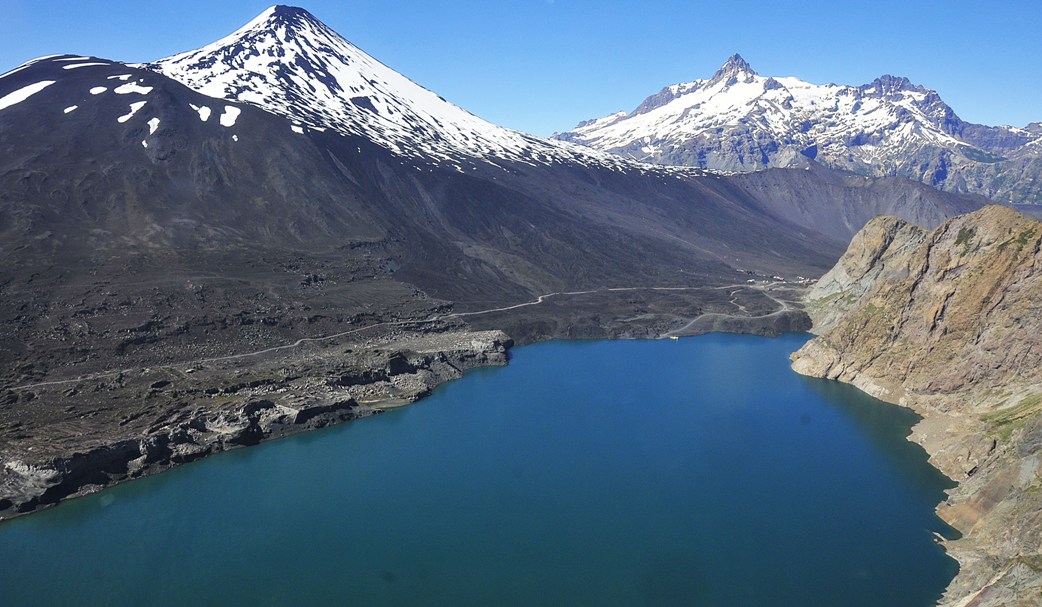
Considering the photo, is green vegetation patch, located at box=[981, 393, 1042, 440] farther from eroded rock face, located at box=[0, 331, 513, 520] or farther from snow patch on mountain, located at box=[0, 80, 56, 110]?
snow patch on mountain, located at box=[0, 80, 56, 110]

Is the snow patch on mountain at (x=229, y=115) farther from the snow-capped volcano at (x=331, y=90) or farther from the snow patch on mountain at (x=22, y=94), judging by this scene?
the snow patch on mountain at (x=22, y=94)

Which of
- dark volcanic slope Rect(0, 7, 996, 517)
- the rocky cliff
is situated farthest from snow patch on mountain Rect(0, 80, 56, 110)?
the rocky cliff

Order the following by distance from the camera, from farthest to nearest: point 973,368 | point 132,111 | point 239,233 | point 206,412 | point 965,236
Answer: point 132,111 < point 239,233 < point 965,236 < point 973,368 < point 206,412

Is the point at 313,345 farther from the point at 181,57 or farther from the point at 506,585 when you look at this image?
the point at 181,57

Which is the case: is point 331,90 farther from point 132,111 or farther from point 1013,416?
point 1013,416

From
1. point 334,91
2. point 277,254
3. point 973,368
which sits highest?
point 334,91

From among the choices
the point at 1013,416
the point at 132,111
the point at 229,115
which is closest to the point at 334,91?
the point at 229,115

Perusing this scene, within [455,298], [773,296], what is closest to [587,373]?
[455,298]

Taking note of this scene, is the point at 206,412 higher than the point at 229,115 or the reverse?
the reverse

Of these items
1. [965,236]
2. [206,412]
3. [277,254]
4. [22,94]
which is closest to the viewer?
[206,412]
